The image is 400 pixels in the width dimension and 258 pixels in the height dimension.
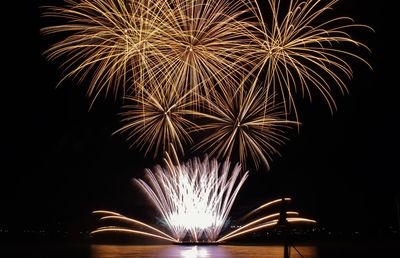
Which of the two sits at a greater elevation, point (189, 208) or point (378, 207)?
point (378, 207)

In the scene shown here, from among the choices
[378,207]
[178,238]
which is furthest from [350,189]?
[178,238]

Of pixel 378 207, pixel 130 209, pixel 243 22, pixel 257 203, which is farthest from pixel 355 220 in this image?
pixel 243 22

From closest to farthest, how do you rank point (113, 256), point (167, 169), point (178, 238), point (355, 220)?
point (113, 256) < point (167, 169) < point (178, 238) < point (355, 220)

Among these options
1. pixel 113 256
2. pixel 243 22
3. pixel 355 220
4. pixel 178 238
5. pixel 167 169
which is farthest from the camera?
pixel 355 220

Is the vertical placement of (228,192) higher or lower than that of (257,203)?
lower

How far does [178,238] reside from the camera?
114 feet

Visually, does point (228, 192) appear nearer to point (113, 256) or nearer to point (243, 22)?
point (113, 256)

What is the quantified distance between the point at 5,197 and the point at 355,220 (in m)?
37.2

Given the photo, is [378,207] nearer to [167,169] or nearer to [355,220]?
[355,220]

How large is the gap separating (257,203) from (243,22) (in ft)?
137

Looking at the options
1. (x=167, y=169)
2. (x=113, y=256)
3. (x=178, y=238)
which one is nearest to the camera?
(x=113, y=256)

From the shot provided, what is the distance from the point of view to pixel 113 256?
22.2 metres

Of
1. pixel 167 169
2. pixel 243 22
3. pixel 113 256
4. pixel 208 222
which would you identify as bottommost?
pixel 113 256

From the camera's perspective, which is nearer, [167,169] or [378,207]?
[167,169]
